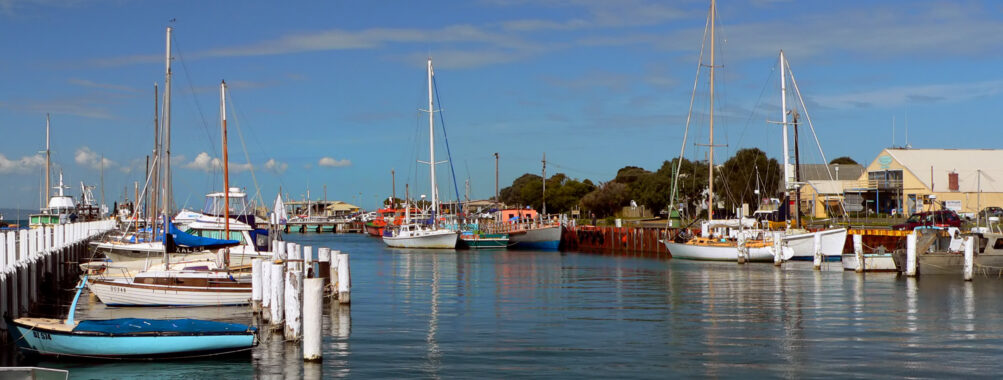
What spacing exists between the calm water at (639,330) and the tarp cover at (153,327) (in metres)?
0.80

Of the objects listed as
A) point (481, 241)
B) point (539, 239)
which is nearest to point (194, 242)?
point (481, 241)

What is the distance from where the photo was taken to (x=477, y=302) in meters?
37.9

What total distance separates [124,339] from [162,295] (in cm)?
1009

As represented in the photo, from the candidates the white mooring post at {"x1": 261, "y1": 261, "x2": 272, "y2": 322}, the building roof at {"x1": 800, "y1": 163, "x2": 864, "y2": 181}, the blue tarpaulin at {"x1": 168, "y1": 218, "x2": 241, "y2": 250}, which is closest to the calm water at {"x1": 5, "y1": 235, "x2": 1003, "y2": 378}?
the white mooring post at {"x1": 261, "y1": 261, "x2": 272, "y2": 322}

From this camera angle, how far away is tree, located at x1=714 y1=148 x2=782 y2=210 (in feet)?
356

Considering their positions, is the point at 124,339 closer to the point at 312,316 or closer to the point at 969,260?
the point at 312,316

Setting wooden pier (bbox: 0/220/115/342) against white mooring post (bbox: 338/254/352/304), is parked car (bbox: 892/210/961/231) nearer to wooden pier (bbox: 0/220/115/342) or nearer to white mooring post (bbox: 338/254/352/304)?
white mooring post (bbox: 338/254/352/304)

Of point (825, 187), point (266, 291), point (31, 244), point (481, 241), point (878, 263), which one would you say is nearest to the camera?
point (266, 291)

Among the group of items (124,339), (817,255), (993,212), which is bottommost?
(124,339)

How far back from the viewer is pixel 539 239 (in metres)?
91.7

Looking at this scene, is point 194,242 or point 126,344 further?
point 194,242

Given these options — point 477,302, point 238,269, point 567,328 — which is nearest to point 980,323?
point 567,328

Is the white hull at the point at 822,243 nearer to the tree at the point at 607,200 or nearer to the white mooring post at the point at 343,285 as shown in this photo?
the white mooring post at the point at 343,285

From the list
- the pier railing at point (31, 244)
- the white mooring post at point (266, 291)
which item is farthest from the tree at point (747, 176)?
the white mooring post at point (266, 291)
